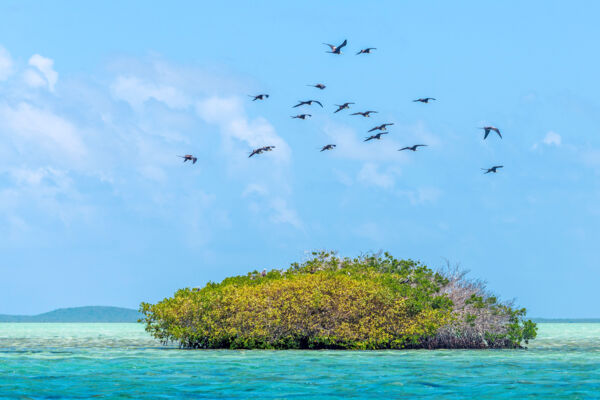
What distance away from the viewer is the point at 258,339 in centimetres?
3391

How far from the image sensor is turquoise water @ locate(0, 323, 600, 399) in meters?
19.0

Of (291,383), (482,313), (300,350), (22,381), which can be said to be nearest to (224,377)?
(291,383)

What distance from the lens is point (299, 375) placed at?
22.6 meters

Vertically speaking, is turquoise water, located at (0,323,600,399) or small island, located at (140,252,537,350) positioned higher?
small island, located at (140,252,537,350)

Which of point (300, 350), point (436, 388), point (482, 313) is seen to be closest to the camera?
point (436, 388)

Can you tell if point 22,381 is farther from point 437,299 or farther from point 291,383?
point 437,299

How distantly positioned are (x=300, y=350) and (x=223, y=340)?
3.83 m

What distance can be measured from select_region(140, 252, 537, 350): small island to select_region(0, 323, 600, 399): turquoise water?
179cm

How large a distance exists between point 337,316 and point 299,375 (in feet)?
36.4

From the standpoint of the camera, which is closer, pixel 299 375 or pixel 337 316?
pixel 299 375

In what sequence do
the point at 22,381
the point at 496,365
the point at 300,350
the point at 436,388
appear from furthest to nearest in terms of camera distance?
the point at 300,350 → the point at 496,365 → the point at 22,381 → the point at 436,388

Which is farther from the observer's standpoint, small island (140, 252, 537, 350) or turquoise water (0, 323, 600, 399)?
small island (140, 252, 537, 350)

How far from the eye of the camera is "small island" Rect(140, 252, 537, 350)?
110ft

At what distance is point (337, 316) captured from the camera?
33.6 metres
